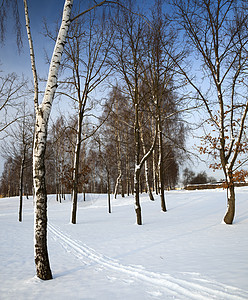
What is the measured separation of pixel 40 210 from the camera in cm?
417

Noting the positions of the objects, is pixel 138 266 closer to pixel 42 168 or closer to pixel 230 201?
pixel 42 168

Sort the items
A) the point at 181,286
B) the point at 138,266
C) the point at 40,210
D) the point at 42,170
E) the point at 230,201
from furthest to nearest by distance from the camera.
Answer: the point at 230,201, the point at 138,266, the point at 42,170, the point at 40,210, the point at 181,286

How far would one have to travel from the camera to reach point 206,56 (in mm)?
8836

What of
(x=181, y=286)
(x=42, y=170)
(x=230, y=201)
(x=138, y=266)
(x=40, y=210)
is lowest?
(x=138, y=266)

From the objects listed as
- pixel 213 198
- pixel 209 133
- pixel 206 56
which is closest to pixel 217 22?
pixel 206 56

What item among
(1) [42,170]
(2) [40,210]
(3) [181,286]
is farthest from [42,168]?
(3) [181,286]

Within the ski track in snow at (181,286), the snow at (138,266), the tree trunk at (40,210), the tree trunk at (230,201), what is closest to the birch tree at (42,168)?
the tree trunk at (40,210)

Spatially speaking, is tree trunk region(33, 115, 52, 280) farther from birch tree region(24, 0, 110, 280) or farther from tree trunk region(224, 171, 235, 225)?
tree trunk region(224, 171, 235, 225)

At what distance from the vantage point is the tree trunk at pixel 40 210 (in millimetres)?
4133

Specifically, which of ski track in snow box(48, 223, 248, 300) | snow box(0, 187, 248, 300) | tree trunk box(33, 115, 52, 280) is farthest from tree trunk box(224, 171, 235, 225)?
tree trunk box(33, 115, 52, 280)

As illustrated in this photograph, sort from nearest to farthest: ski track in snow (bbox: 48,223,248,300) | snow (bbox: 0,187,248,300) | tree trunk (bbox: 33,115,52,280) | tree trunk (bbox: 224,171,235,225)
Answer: ski track in snow (bbox: 48,223,248,300) < snow (bbox: 0,187,248,300) < tree trunk (bbox: 33,115,52,280) < tree trunk (bbox: 224,171,235,225)

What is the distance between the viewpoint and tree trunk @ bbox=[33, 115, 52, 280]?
13.6 ft

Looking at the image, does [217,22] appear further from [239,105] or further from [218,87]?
[239,105]

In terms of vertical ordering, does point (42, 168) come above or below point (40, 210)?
above
